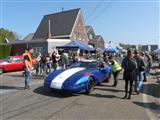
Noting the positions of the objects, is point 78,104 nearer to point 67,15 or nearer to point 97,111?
point 97,111

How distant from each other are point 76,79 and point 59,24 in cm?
4256

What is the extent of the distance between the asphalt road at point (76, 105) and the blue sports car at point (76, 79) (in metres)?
0.32

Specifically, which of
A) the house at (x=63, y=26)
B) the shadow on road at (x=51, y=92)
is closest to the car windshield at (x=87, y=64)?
the shadow on road at (x=51, y=92)

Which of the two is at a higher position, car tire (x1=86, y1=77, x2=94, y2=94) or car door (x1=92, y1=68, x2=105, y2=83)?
car door (x1=92, y1=68, x2=105, y2=83)

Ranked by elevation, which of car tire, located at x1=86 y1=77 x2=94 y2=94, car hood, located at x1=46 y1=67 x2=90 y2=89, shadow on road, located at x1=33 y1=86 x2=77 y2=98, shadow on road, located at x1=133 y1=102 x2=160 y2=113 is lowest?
shadow on road, located at x1=133 y1=102 x2=160 y2=113

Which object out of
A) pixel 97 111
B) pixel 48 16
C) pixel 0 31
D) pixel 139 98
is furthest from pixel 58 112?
pixel 0 31

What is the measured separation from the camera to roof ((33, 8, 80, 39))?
169 feet

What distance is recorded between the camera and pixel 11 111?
8.44 m

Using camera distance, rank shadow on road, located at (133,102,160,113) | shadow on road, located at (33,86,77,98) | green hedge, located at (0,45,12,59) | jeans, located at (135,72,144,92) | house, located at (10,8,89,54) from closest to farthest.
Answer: shadow on road, located at (133,102,160,113)
shadow on road, located at (33,86,77,98)
jeans, located at (135,72,144,92)
green hedge, located at (0,45,12,59)
house, located at (10,8,89,54)

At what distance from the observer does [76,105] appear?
9422 millimetres

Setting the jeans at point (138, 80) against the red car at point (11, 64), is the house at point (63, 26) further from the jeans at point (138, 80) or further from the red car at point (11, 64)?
the jeans at point (138, 80)

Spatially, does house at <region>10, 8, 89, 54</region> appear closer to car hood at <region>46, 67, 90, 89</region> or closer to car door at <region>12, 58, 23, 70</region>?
car door at <region>12, 58, 23, 70</region>

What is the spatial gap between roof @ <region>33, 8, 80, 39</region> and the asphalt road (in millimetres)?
39399

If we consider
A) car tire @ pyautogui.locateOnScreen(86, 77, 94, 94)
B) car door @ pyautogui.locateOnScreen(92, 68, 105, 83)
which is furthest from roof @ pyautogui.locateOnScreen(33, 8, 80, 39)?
car tire @ pyautogui.locateOnScreen(86, 77, 94, 94)
